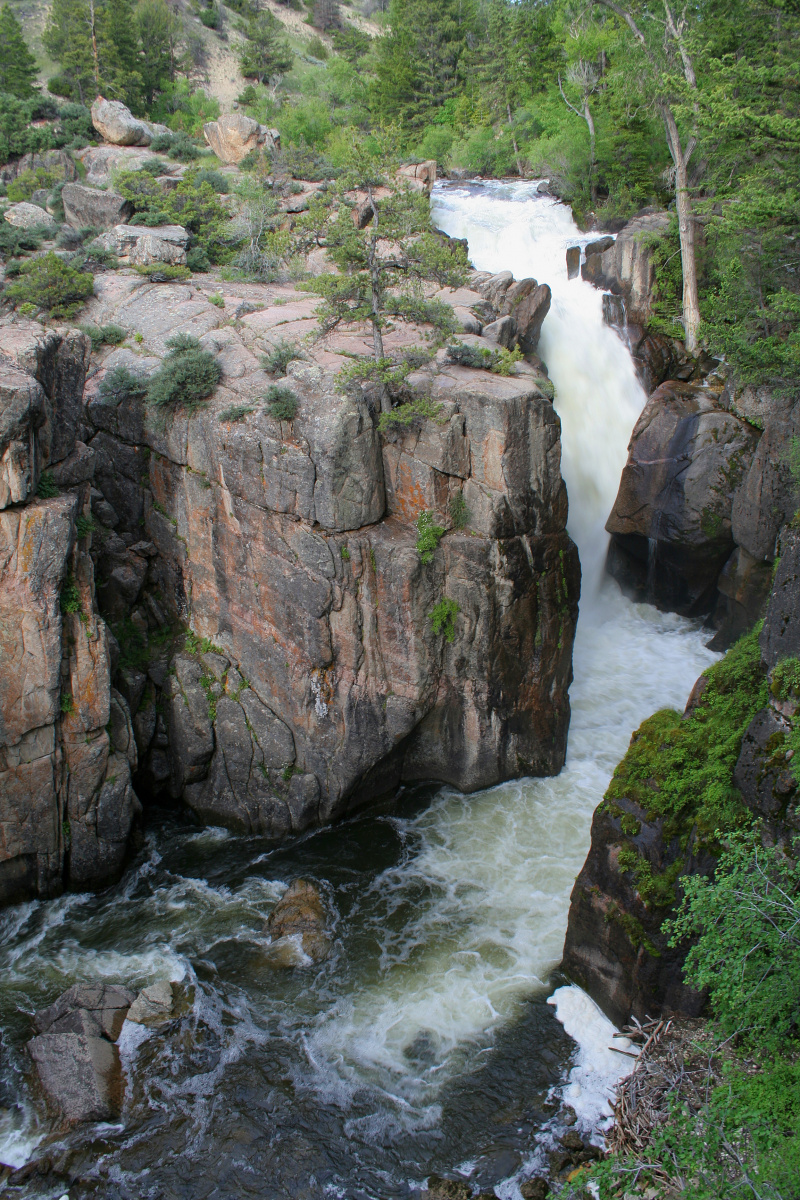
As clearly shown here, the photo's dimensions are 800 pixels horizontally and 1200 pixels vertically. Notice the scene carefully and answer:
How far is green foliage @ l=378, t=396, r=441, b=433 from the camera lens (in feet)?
51.6

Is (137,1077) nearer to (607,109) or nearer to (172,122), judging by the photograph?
(607,109)

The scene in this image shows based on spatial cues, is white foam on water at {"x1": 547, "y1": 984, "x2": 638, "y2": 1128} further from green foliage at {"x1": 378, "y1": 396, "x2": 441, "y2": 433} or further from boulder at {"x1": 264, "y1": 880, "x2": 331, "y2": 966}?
green foliage at {"x1": 378, "y1": 396, "x2": 441, "y2": 433}

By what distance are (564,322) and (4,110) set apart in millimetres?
26377

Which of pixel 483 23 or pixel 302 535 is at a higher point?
pixel 483 23

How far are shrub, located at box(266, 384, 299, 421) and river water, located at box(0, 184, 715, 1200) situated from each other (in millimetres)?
9549

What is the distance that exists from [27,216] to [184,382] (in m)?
14.1

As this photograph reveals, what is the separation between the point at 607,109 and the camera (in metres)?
34.6

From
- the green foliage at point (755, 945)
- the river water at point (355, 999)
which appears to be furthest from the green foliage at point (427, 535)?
the green foliage at point (755, 945)

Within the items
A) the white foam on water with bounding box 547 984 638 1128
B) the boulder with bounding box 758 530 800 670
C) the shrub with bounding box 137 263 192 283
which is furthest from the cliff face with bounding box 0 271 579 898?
the boulder with bounding box 758 530 800 670

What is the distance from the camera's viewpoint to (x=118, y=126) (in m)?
32.5

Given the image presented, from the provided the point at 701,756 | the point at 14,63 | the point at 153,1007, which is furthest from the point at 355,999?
Answer: the point at 14,63

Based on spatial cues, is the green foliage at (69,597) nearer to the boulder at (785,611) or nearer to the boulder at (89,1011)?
the boulder at (89,1011)

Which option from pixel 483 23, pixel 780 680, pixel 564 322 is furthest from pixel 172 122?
pixel 780 680

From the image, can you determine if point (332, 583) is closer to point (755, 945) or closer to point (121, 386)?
point (121, 386)
